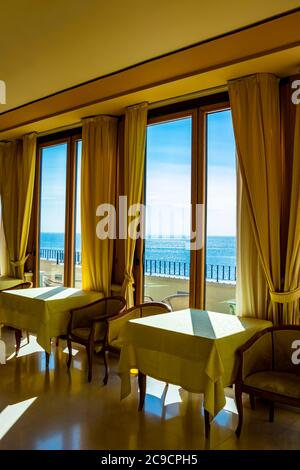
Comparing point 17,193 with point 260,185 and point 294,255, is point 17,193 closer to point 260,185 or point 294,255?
point 260,185

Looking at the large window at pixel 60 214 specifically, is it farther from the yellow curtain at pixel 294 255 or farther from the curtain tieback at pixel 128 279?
the yellow curtain at pixel 294 255

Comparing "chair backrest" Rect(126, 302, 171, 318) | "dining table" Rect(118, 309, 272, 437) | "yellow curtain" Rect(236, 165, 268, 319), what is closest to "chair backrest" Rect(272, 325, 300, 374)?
"dining table" Rect(118, 309, 272, 437)

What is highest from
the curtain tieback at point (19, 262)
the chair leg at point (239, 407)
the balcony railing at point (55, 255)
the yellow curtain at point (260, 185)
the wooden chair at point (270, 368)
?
the yellow curtain at point (260, 185)

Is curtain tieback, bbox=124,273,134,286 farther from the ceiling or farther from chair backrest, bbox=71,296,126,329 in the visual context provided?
the ceiling

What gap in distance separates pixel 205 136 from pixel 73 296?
2442 millimetres

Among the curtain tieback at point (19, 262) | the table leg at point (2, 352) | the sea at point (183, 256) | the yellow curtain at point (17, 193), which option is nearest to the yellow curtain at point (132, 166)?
the sea at point (183, 256)

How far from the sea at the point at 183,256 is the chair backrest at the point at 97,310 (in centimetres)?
61

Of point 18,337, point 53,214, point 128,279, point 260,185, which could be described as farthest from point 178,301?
point 53,214

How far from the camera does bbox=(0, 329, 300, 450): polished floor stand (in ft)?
9.78

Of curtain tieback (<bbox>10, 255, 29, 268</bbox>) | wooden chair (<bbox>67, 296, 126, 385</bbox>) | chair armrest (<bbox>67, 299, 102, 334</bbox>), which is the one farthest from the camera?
curtain tieback (<bbox>10, 255, 29, 268</bbox>)

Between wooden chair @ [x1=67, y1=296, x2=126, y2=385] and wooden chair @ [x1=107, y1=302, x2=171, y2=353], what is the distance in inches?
2.9

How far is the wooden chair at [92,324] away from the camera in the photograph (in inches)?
167

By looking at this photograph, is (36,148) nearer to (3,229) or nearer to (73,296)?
(3,229)

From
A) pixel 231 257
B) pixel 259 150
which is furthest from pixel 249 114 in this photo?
pixel 231 257
